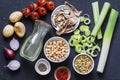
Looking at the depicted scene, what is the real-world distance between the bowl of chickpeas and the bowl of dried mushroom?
4cm

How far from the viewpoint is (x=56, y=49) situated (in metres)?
1.94

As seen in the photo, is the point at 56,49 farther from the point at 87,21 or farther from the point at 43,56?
the point at 87,21

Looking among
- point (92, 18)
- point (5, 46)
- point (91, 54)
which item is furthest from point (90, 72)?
point (5, 46)

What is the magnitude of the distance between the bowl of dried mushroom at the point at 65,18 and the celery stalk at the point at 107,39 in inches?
5.1

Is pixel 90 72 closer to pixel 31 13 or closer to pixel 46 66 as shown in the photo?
pixel 46 66

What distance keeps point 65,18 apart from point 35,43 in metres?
0.16

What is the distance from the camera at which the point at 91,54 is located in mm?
1948

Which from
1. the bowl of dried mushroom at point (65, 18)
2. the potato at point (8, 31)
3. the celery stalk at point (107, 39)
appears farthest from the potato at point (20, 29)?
the celery stalk at point (107, 39)

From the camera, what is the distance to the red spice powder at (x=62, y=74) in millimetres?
1936

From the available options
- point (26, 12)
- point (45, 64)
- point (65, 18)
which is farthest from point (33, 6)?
point (45, 64)

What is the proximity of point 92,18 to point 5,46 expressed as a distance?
378 millimetres

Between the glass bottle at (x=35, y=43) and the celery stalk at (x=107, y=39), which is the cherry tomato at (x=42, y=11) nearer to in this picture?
the glass bottle at (x=35, y=43)

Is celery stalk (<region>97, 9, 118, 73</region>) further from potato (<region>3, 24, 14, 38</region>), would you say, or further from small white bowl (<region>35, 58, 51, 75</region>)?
potato (<region>3, 24, 14, 38</region>)

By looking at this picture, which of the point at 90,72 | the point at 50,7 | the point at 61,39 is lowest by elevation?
the point at 90,72
